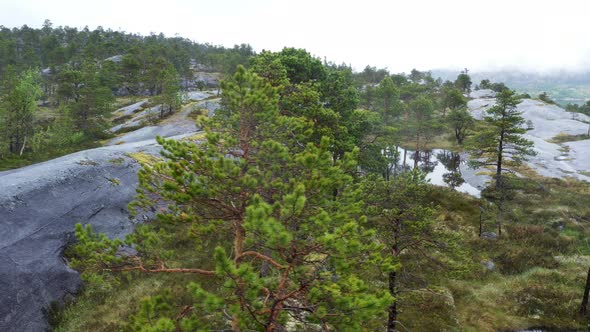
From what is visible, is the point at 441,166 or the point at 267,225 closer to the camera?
the point at 267,225

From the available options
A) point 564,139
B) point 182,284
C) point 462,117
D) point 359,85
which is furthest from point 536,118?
point 182,284

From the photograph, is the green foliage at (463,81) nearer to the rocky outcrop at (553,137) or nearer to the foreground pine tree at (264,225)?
the rocky outcrop at (553,137)

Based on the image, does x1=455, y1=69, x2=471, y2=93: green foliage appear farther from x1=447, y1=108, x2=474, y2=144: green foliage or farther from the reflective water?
the reflective water

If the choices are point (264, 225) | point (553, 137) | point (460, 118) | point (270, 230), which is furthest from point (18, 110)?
point (553, 137)

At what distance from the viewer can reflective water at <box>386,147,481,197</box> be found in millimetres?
47125

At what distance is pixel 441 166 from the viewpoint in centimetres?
6019

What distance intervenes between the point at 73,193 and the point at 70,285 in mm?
5607

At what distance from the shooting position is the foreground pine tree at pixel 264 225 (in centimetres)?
738

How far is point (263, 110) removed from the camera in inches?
430

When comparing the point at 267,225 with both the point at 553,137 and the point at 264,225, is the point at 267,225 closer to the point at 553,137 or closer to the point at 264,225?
the point at 264,225

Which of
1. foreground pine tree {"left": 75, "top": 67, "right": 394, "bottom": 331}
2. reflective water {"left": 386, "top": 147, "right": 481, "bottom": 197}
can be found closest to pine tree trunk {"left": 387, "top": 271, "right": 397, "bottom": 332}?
foreground pine tree {"left": 75, "top": 67, "right": 394, "bottom": 331}

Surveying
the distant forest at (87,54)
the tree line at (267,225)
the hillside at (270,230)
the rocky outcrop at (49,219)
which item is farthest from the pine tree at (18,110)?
the distant forest at (87,54)

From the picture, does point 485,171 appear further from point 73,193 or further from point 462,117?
point 73,193

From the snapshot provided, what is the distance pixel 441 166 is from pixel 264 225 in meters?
60.4
